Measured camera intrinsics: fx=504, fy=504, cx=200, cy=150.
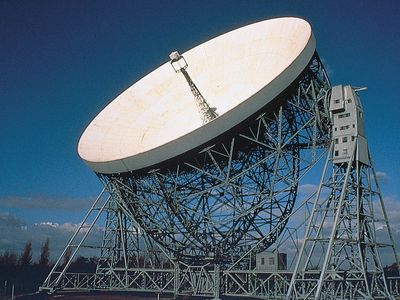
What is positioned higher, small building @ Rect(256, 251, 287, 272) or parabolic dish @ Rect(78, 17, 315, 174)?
parabolic dish @ Rect(78, 17, 315, 174)

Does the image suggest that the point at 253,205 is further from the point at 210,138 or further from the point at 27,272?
the point at 27,272

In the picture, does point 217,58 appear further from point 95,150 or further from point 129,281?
point 129,281

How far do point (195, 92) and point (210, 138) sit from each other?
5.44m

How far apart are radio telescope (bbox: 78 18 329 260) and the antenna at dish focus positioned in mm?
67

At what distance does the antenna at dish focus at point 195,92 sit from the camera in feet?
104

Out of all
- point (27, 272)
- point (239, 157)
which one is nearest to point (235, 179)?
point (239, 157)

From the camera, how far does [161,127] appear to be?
34438 mm

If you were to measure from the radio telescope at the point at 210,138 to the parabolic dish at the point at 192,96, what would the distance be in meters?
0.07

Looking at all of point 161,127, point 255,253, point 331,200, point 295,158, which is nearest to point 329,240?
point 331,200

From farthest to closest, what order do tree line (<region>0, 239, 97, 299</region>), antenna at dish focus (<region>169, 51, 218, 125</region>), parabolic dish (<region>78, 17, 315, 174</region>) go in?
tree line (<region>0, 239, 97, 299</region>) < antenna at dish focus (<region>169, 51, 218, 125</region>) < parabolic dish (<region>78, 17, 315, 174</region>)

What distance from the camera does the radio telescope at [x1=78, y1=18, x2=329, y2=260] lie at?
28.9 meters

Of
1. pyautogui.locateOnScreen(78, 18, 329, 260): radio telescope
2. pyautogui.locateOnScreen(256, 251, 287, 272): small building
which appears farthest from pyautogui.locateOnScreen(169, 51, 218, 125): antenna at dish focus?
pyautogui.locateOnScreen(256, 251, 287, 272): small building

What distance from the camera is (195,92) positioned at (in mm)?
32500

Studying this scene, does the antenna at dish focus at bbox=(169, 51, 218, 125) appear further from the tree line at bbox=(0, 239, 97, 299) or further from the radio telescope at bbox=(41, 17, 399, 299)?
the tree line at bbox=(0, 239, 97, 299)
